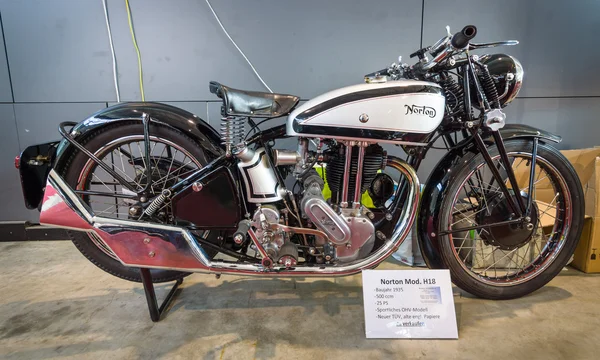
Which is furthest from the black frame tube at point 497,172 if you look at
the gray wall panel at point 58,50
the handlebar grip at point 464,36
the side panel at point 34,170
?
the gray wall panel at point 58,50

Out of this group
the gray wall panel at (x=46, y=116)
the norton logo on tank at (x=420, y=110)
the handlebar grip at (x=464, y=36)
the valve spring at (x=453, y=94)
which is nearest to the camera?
the handlebar grip at (x=464, y=36)

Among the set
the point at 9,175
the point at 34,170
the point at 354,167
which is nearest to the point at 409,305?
the point at 354,167

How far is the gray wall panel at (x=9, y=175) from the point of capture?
2266 mm

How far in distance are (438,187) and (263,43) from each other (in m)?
1.50

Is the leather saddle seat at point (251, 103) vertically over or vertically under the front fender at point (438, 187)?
over

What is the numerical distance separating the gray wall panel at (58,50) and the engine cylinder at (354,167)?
71.2 inches

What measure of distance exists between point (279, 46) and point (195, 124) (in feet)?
3.51

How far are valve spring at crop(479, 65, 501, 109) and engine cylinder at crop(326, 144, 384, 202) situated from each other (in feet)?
1.90

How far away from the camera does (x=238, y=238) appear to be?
1323mm

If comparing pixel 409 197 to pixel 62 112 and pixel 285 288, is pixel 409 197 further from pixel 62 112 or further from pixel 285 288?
pixel 62 112

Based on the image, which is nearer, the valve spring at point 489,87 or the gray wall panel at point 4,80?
the valve spring at point 489,87

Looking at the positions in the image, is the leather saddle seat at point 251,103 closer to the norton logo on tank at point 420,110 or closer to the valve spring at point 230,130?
the valve spring at point 230,130

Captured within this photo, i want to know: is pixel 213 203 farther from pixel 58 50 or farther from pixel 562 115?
pixel 562 115

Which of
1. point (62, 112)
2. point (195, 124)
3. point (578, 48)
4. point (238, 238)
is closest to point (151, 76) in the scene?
point (62, 112)
